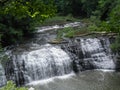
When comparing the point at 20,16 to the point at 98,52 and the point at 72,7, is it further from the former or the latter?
the point at 72,7

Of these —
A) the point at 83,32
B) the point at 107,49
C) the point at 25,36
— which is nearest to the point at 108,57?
the point at 107,49

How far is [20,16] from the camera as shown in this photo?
5055mm

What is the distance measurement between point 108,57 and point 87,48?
1.50 m

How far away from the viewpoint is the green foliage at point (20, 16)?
430 centimetres

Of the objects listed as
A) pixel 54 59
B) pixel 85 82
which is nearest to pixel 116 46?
pixel 85 82

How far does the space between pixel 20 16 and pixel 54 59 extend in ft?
33.1

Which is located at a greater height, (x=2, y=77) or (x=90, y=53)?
(x=90, y=53)

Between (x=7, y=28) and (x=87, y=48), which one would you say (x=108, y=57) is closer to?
(x=87, y=48)

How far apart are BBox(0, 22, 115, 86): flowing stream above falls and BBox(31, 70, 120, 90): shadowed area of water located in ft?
2.78

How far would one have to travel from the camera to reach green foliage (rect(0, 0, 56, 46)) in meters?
4.30

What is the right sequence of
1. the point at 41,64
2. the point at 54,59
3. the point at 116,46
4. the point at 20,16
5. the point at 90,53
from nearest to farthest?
1. the point at 20,16
2. the point at 41,64
3. the point at 54,59
4. the point at 116,46
5. the point at 90,53

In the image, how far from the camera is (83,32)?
19125 millimetres

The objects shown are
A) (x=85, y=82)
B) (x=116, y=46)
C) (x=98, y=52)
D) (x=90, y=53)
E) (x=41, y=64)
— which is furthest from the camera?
(x=98, y=52)

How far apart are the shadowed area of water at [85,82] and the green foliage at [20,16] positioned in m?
3.45
